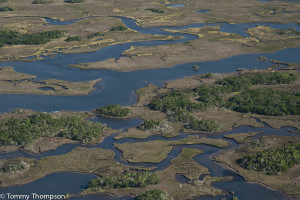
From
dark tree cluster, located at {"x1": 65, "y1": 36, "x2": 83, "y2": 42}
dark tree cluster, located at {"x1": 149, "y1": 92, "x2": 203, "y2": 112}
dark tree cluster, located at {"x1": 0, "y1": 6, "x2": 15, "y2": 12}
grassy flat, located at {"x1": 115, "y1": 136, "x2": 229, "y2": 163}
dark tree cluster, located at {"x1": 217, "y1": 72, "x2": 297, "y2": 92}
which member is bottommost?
grassy flat, located at {"x1": 115, "y1": 136, "x2": 229, "y2": 163}

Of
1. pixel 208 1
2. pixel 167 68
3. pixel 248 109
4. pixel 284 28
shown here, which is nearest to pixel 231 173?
pixel 248 109

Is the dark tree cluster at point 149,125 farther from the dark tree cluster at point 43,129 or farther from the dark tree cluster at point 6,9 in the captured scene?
the dark tree cluster at point 6,9

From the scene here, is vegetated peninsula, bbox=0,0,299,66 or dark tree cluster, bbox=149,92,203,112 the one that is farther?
vegetated peninsula, bbox=0,0,299,66

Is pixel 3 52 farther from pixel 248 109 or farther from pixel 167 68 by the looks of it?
pixel 248 109

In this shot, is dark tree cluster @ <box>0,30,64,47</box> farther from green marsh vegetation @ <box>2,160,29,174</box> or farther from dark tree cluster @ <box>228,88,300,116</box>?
green marsh vegetation @ <box>2,160,29,174</box>

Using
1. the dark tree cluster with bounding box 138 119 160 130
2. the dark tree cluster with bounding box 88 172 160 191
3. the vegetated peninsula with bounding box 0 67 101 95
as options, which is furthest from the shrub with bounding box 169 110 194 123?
the vegetated peninsula with bounding box 0 67 101 95

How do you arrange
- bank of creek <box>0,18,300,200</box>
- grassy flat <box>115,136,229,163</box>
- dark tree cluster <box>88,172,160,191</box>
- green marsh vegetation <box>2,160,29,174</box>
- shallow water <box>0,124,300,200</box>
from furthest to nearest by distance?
grassy flat <box>115,136,229,163</box>, green marsh vegetation <box>2,160,29,174</box>, bank of creek <box>0,18,300,200</box>, dark tree cluster <box>88,172,160,191</box>, shallow water <box>0,124,300,200</box>

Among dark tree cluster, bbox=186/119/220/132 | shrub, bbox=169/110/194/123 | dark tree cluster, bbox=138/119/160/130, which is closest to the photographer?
dark tree cluster, bbox=186/119/220/132

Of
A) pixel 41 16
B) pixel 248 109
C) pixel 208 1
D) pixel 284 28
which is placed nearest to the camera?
pixel 248 109
